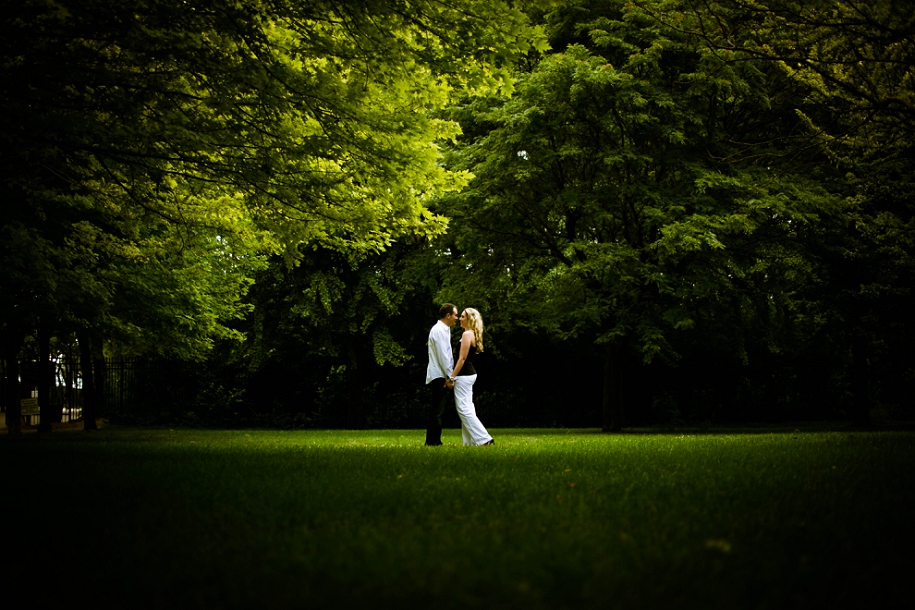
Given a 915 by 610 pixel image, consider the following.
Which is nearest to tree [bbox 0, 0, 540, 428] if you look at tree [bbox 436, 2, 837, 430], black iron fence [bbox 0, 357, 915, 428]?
tree [bbox 436, 2, 837, 430]

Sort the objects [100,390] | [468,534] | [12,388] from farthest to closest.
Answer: [100,390], [12,388], [468,534]

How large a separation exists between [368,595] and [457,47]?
668 cm

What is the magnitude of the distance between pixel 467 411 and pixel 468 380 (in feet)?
1.60

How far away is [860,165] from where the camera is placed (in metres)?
13.2

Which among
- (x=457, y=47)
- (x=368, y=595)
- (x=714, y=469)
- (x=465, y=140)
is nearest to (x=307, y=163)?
(x=457, y=47)

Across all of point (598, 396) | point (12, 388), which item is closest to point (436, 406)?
point (12, 388)

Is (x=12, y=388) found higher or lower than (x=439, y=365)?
lower

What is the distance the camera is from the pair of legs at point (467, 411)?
1131cm

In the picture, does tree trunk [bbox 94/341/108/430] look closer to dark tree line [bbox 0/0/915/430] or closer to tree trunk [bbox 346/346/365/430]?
dark tree line [bbox 0/0/915/430]

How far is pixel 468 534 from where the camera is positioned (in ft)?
13.8

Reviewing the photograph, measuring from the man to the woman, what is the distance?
0.15 m

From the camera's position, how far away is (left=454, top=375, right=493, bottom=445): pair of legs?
1131cm

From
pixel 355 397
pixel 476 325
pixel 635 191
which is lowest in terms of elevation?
pixel 355 397

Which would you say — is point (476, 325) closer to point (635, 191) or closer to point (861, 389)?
point (635, 191)
